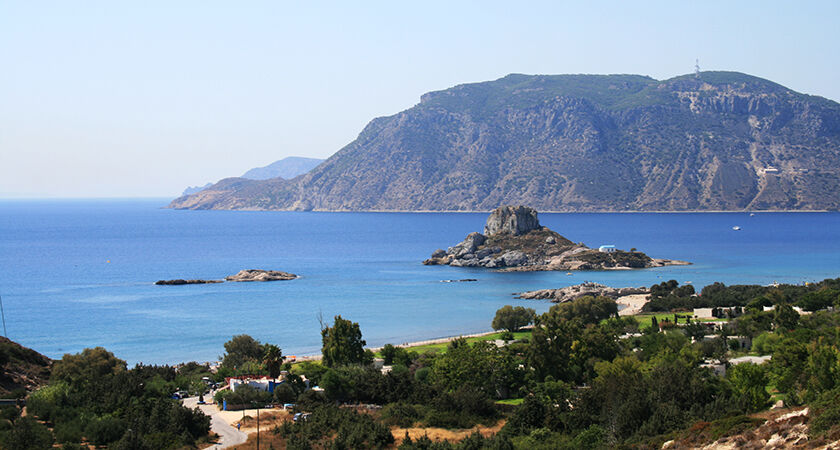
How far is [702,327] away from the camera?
45.9 metres

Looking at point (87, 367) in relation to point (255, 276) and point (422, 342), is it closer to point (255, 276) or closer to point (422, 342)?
point (422, 342)

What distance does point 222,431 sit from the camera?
3066cm

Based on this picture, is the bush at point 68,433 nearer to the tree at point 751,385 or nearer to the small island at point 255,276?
the tree at point 751,385

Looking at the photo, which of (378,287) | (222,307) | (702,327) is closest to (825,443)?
(702,327)

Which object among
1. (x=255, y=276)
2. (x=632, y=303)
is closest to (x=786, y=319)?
(x=632, y=303)

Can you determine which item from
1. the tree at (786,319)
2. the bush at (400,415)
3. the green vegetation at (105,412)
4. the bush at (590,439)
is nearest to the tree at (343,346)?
the green vegetation at (105,412)

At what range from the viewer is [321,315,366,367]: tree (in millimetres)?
41438

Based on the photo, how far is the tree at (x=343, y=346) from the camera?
41438mm

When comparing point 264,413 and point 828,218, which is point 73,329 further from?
point 828,218

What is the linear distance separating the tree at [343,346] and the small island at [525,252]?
6388cm

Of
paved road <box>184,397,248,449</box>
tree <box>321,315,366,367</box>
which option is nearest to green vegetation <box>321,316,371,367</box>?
tree <box>321,315,366,367</box>

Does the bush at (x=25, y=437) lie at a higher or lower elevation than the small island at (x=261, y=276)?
higher

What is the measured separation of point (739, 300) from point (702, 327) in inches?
635

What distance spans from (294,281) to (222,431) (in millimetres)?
59782
